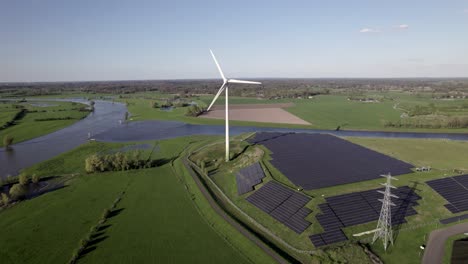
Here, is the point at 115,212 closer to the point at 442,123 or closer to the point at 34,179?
the point at 34,179

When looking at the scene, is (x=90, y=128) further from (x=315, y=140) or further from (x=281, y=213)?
(x=281, y=213)

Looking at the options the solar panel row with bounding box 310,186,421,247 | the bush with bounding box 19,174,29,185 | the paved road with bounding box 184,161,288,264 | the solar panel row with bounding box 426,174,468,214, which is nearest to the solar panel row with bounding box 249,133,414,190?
the solar panel row with bounding box 310,186,421,247

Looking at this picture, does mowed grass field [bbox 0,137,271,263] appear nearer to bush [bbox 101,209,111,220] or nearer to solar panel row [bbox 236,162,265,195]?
bush [bbox 101,209,111,220]

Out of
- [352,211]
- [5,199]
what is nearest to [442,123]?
[352,211]

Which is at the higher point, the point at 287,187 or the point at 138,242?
the point at 287,187

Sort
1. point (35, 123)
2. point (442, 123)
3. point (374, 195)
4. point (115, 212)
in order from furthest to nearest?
point (35, 123) → point (442, 123) → point (115, 212) → point (374, 195)

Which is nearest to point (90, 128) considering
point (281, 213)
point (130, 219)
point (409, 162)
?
point (130, 219)
